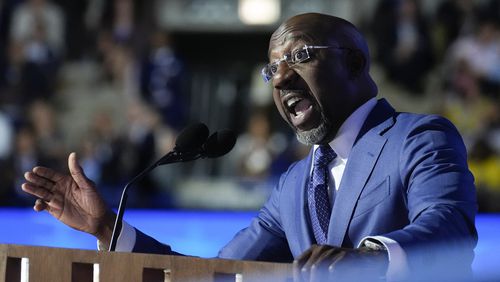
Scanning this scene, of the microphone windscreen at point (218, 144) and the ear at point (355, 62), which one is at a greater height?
the ear at point (355, 62)

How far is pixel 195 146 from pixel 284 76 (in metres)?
0.23

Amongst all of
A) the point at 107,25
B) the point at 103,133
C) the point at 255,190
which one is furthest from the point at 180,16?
the point at 255,190

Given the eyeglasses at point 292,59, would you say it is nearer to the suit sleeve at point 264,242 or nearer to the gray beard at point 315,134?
the gray beard at point 315,134

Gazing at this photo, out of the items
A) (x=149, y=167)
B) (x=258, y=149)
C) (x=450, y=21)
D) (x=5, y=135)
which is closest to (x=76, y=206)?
(x=149, y=167)

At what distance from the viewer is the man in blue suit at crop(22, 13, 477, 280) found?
1814 mm

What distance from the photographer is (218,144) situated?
2082 millimetres

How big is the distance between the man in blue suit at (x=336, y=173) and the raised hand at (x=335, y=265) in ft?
0.67

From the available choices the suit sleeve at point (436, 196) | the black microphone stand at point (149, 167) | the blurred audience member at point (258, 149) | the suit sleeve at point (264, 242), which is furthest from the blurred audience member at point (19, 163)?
the suit sleeve at point (436, 196)

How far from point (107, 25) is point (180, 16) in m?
0.73

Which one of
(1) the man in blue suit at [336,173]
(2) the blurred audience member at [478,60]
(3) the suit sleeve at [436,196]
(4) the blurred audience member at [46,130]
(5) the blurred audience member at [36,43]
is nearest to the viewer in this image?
(3) the suit sleeve at [436,196]

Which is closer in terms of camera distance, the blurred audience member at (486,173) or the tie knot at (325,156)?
the tie knot at (325,156)

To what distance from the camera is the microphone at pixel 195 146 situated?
204cm

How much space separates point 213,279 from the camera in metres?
1.58

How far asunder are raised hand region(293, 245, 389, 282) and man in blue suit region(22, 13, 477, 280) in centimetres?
21
